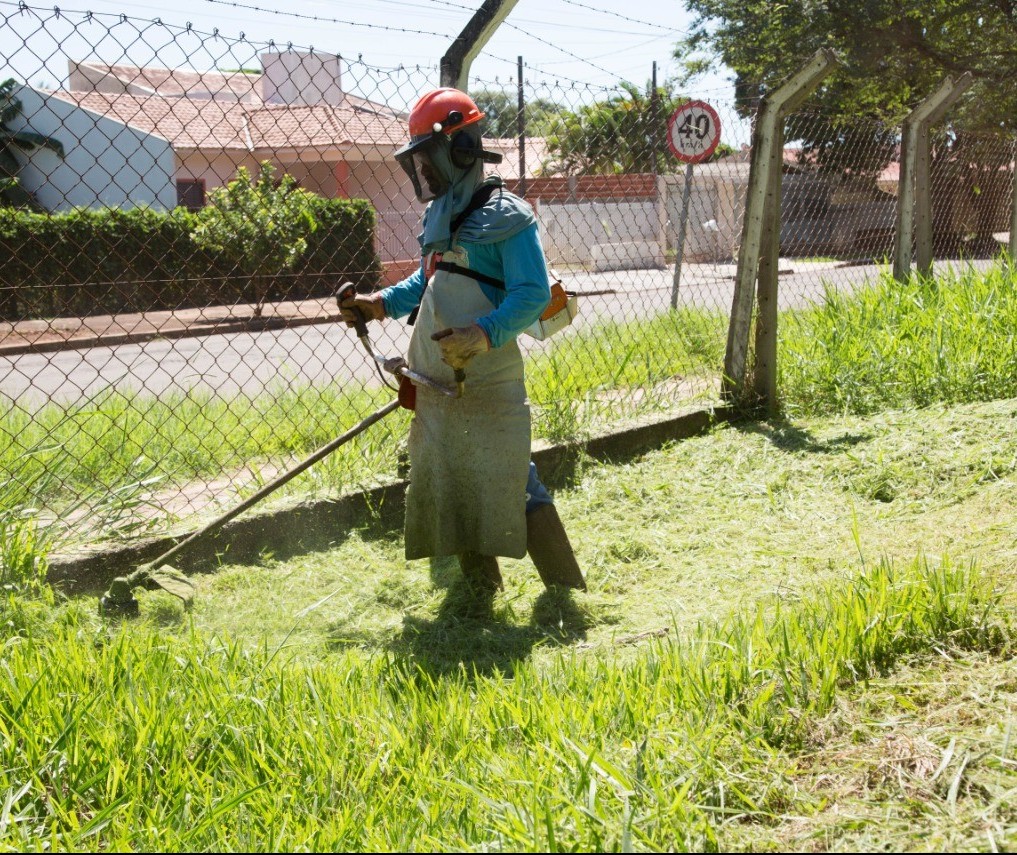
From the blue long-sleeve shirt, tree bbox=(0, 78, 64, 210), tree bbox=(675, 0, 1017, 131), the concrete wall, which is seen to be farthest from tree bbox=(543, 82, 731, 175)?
tree bbox=(675, 0, 1017, 131)

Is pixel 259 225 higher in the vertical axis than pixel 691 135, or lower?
lower

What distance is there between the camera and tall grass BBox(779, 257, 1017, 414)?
614cm

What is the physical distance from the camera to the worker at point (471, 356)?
3523mm

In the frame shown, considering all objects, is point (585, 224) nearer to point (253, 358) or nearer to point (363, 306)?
point (253, 358)

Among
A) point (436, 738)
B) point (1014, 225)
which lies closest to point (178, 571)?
point (436, 738)

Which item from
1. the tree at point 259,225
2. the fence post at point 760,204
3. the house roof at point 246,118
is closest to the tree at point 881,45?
the house roof at point 246,118

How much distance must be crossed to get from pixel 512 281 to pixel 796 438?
2802mm

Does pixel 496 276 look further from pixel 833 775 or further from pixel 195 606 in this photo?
pixel 833 775

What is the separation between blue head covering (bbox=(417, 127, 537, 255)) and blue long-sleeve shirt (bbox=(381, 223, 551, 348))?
4cm

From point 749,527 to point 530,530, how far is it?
1.14m

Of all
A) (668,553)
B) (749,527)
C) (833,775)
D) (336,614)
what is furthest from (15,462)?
(833,775)

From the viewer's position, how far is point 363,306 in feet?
12.9

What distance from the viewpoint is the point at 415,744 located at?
2.49m

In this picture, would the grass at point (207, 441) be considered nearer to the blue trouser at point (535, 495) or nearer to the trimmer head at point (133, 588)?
the trimmer head at point (133, 588)
